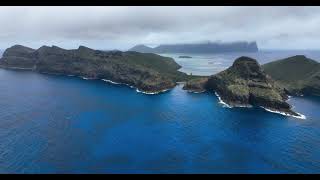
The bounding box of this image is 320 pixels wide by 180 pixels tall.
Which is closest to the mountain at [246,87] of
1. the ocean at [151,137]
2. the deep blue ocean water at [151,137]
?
the ocean at [151,137]

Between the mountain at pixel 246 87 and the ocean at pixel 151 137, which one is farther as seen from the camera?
the mountain at pixel 246 87

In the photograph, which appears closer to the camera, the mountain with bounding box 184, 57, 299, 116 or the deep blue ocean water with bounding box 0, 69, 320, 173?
the deep blue ocean water with bounding box 0, 69, 320, 173

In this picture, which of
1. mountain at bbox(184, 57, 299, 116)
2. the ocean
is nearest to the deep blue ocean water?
the ocean

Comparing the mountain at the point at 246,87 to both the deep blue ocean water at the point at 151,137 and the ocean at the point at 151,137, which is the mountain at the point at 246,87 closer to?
the ocean at the point at 151,137

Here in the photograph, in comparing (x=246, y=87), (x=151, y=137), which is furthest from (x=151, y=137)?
(x=246, y=87)

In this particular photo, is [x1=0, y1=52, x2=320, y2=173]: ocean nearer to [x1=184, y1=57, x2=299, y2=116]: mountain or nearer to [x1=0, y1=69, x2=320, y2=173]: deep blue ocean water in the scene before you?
[x1=0, y1=69, x2=320, y2=173]: deep blue ocean water

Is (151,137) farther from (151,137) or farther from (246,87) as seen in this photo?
(246,87)
